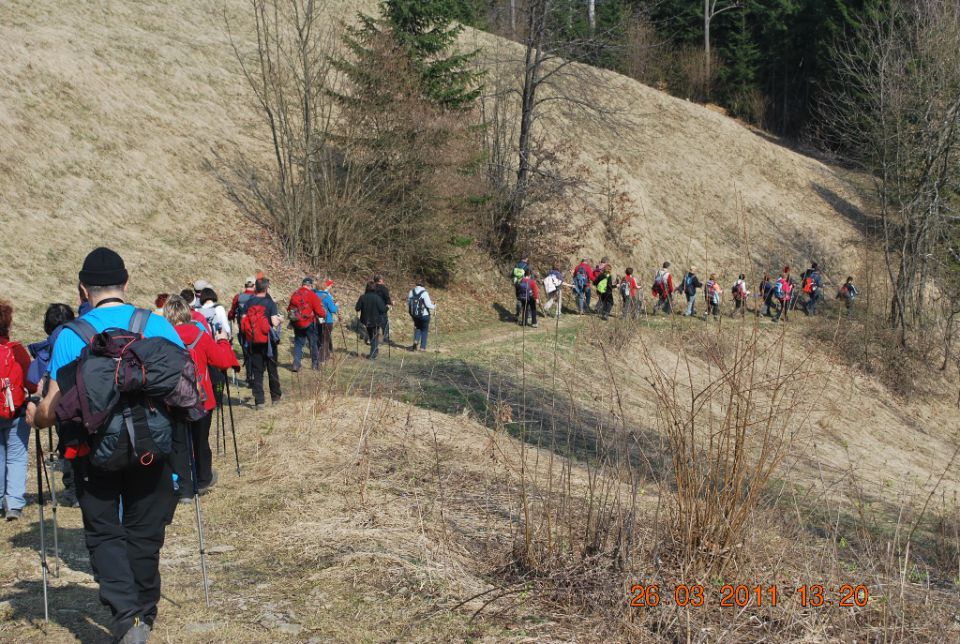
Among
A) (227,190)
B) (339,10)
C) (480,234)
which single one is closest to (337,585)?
(227,190)

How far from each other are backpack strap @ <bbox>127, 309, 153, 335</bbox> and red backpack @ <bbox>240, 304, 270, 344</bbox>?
6.66m

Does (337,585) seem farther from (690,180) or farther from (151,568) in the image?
(690,180)

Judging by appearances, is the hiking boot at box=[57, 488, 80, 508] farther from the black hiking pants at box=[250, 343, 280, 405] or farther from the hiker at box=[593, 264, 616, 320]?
the hiker at box=[593, 264, 616, 320]

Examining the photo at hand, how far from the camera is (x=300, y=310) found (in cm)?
1323

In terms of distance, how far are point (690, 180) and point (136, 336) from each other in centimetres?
3566

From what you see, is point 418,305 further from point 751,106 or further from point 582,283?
point 751,106

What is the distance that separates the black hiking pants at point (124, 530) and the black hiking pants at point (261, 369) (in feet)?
22.3

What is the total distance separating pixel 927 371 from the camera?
2288 centimetres

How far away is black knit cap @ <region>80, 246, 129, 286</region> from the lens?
4.14 meters

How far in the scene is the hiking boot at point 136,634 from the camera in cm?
405

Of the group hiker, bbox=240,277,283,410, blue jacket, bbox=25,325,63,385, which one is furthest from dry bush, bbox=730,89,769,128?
blue jacket, bbox=25,325,63,385

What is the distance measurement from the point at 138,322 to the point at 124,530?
110cm
